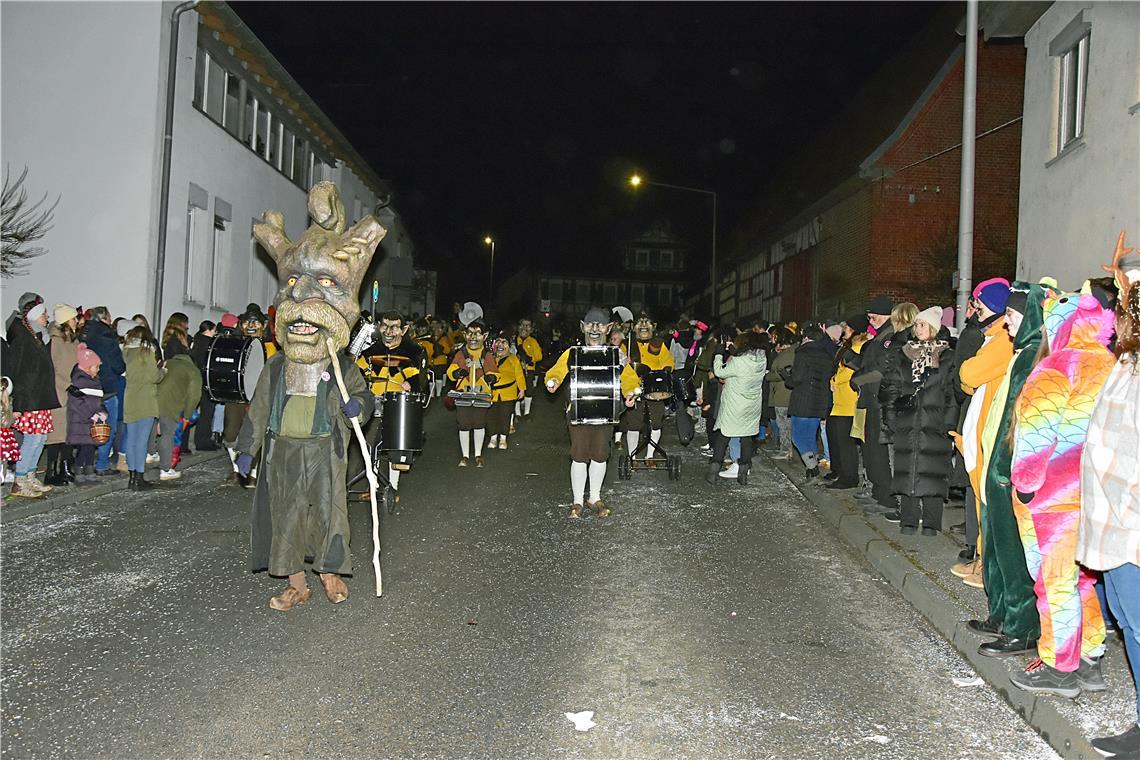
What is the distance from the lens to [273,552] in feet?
20.6

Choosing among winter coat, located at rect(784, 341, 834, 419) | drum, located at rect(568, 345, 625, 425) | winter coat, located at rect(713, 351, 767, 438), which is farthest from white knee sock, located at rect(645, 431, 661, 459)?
drum, located at rect(568, 345, 625, 425)

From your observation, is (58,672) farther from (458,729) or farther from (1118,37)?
(1118,37)

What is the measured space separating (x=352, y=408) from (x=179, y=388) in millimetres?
5879

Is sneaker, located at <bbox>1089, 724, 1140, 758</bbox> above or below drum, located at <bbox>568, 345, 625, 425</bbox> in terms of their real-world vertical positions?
below

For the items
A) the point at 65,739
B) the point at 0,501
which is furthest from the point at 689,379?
the point at 65,739

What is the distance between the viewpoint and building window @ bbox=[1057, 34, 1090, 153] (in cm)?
1270

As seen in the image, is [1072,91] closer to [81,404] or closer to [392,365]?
[392,365]

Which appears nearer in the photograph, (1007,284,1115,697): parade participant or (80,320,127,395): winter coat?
(1007,284,1115,697): parade participant

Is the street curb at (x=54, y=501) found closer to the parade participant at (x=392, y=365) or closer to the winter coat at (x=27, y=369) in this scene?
the winter coat at (x=27, y=369)

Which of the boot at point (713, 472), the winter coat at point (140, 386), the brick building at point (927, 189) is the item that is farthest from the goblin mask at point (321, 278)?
the brick building at point (927, 189)

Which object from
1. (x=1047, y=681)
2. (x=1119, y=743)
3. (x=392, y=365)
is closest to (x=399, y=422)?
(x=392, y=365)

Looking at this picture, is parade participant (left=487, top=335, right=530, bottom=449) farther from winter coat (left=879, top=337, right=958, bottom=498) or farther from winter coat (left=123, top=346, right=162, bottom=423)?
winter coat (left=879, top=337, right=958, bottom=498)

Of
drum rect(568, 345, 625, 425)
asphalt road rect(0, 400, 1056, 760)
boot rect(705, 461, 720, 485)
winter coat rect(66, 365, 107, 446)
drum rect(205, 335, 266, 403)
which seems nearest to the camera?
asphalt road rect(0, 400, 1056, 760)

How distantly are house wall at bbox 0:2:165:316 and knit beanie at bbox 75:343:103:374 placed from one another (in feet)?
24.7
